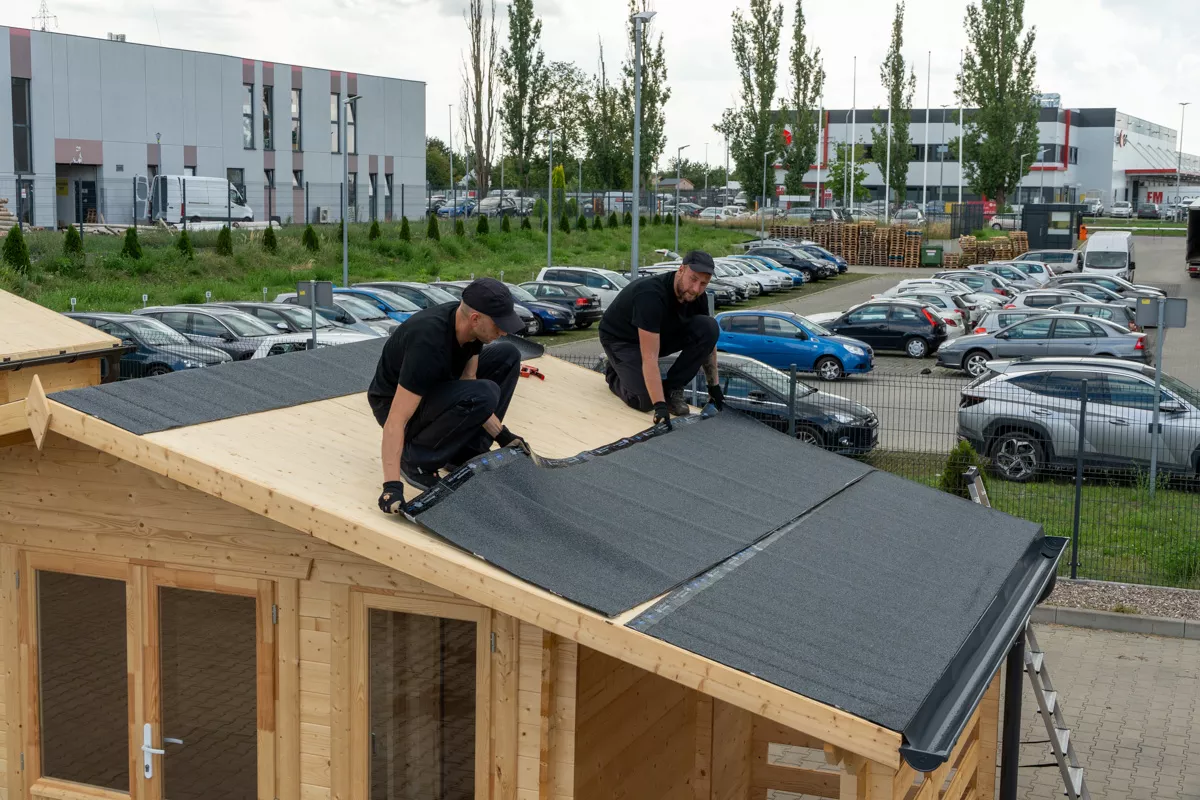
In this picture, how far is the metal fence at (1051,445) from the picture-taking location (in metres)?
16.0

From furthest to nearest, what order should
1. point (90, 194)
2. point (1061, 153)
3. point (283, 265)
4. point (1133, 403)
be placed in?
1. point (1061, 153)
2. point (90, 194)
3. point (283, 265)
4. point (1133, 403)

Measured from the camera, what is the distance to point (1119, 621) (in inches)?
566

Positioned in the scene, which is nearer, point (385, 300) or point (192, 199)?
point (385, 300)

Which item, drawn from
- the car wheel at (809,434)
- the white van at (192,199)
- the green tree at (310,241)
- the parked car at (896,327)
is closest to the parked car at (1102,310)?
the parked car at (896,327)

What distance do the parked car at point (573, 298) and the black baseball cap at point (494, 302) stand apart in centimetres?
3220

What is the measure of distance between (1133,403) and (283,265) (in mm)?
31986

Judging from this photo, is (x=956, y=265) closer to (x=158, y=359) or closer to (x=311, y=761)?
(x=158, y=359)

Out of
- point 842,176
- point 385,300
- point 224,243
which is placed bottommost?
point 385,300

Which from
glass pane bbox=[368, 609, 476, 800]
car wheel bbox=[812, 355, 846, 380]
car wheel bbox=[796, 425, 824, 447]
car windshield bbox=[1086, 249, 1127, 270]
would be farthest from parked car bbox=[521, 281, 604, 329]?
glass pane bbox=[368, 609, 476, 800]

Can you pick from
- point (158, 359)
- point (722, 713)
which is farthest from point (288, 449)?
point (158, 359)

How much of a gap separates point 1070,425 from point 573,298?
74.3 feet

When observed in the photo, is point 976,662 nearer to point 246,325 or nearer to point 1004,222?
point 246,325

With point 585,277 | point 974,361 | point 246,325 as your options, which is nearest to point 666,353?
point 246,325

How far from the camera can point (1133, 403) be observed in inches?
738
